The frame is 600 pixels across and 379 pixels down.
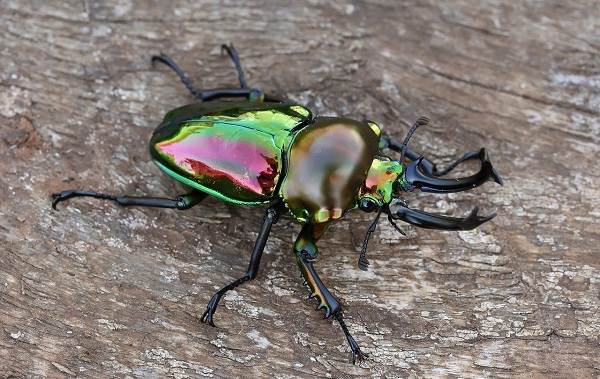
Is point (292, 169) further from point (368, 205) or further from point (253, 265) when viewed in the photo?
point (253, 265)

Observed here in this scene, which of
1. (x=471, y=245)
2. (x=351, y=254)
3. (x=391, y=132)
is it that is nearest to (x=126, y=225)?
(x=351, y=254)

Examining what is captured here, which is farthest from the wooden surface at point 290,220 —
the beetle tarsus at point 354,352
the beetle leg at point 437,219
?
the beetle leg at point 437,219

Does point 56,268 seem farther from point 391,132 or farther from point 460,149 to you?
point 460,149

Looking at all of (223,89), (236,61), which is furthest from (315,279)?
(236,61)

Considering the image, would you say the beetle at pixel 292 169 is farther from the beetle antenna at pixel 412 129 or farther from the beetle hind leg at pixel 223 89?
the beetle hind leg at pixel 223 89

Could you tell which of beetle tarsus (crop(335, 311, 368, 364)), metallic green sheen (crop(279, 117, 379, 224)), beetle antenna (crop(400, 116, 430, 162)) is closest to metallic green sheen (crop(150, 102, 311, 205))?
metallic green sheen (crop(279, 117, 379, 224))

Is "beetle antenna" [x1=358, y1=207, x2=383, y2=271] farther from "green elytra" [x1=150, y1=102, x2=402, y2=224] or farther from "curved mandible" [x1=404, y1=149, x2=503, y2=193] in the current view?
"curved mandible" [x1=404, y1=149, x2=503, y2=193]
